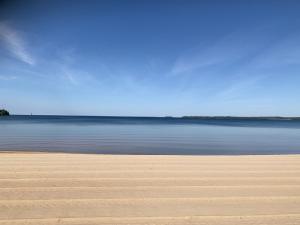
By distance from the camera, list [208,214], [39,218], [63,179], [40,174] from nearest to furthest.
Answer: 1. [39,218]
2. [208,214]
3. [63,179]
4. [40,174]

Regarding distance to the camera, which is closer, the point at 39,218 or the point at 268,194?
the point at 39,218

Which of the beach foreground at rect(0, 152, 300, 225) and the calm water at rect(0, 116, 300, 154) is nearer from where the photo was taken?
the beach foreground at rect(0, 152, 300, 225)

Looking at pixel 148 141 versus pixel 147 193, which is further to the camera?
pixel 148 141

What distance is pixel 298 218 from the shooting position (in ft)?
8.43

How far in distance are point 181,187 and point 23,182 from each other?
5.91ft

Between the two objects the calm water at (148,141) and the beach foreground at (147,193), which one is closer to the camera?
the beach foreground at (147,193)

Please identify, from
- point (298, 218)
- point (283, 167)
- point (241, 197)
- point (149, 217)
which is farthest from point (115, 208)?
point (283, 167)

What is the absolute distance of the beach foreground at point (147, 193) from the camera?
255 cm

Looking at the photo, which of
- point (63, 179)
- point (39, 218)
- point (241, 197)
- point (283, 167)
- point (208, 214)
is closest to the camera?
point (39, 218)

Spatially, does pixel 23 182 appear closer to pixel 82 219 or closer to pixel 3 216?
pixel 3 216

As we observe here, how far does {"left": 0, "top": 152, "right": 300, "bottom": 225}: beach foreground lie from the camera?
255 centimetres

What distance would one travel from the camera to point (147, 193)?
324 centimetres

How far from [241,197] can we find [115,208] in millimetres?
1267

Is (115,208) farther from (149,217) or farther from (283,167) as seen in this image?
(283,167)
